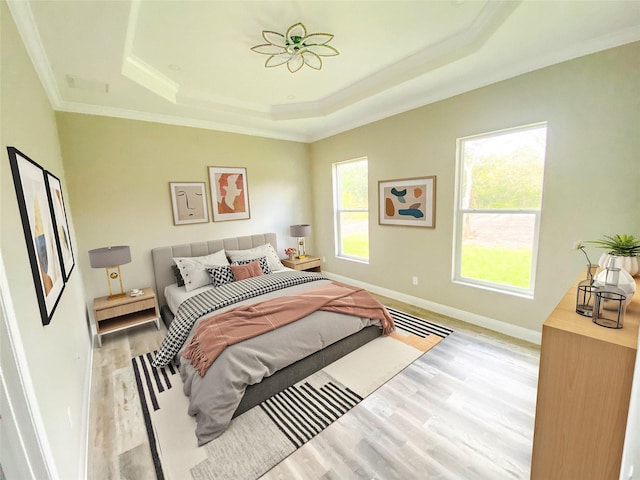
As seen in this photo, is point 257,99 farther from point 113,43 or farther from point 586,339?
point 586,339

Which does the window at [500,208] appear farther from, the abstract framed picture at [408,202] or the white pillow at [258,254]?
the white pillow at [258,254]

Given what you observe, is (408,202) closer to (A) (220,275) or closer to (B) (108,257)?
(A) (220,275)

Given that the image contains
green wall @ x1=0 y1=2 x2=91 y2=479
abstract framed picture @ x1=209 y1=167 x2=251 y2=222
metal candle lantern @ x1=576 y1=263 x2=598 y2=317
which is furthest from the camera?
abstract framed picture @ x1=209 y1=167 x2=251 y2=222

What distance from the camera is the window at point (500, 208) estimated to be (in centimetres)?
265

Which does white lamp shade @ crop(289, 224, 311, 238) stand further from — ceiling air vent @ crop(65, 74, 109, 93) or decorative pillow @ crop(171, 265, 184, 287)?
ceiling air vent @ crop(65, 74, 109, 93)

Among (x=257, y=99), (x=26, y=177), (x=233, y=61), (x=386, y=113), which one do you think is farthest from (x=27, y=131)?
(x=386, y=113)

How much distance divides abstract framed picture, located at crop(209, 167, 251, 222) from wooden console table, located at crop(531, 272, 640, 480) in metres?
3.93

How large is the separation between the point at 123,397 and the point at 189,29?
9.69ft

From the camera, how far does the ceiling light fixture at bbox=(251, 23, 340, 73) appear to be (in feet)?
7.05

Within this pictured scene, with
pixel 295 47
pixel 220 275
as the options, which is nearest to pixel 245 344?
Answer: pixel 220 275

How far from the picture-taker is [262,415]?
6.40 feet

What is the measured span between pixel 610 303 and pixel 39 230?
2816 mm

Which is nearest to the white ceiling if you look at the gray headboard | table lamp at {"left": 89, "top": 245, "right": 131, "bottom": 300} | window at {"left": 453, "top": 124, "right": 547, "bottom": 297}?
Result: window at {"left": 453, "top": 124, "right": 547, "bottom": 297}

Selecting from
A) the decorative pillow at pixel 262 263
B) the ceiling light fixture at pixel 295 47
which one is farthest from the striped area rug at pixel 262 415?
the ceiling light fixture at pixel 295 47
